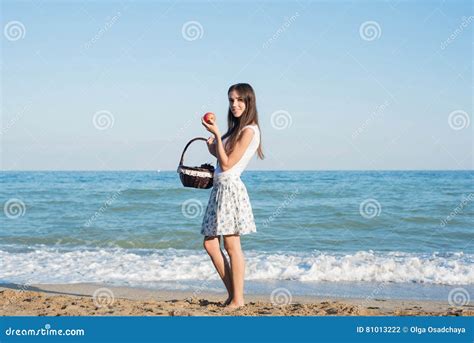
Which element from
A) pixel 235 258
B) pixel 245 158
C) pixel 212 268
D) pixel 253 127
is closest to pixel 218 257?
pixel 235 258

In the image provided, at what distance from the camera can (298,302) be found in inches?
218

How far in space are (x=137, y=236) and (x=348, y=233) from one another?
414 cm

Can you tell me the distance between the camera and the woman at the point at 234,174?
445 centimetres

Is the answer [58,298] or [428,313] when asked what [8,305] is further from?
[428,313]

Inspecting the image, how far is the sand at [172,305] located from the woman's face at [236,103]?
164 cm

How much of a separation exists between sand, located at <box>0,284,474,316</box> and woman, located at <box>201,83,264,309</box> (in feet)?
1.86

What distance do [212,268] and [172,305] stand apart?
2.38 metres

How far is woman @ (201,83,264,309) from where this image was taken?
14.6 feet

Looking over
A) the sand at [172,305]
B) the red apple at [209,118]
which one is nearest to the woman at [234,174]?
the red apple at [209,118]

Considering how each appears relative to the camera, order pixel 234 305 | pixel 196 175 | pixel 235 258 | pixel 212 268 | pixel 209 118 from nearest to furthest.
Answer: pixel 209 118
pixel 196 175
pixel 235 258
pixel 234 305
pixel 212 268

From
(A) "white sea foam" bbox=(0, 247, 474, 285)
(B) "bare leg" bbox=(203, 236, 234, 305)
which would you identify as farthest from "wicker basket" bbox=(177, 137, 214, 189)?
(A) "white sea foam" bbox=(0, 247, 474, 285)

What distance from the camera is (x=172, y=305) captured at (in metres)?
5.03

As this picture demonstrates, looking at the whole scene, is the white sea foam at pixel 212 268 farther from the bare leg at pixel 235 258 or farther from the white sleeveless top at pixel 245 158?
the white sleeveless top at pixel 245 158

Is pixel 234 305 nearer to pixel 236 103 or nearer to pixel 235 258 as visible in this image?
pixel 235 258
